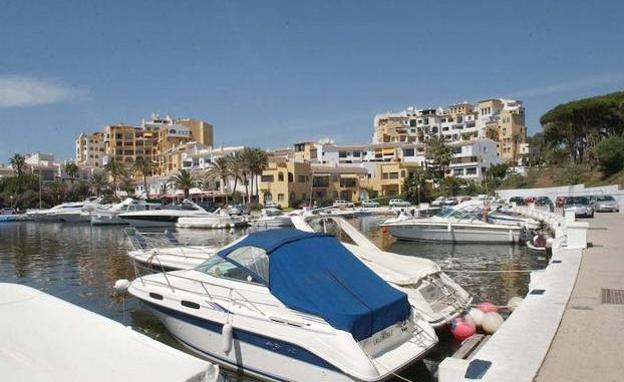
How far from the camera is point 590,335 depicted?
800cm

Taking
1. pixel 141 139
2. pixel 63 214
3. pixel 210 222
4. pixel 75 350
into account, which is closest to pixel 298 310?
pixel 75 350

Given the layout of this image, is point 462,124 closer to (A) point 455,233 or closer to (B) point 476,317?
(A) point 455,233

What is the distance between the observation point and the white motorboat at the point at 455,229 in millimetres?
31094

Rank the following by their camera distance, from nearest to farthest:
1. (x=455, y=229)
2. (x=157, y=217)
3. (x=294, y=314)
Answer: (x=294, y=314) < (x=455, y=229) < (x=157, y=217)

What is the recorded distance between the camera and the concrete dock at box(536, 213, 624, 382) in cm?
639

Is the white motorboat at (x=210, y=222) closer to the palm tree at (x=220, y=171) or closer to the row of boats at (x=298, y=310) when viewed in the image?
the palm tree at (x=220, y=171)

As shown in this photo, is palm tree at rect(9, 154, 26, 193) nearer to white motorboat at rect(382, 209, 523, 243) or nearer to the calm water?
the calm water

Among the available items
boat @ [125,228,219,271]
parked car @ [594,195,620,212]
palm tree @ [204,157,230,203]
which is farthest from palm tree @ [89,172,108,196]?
boat @ [125,228,219,271]

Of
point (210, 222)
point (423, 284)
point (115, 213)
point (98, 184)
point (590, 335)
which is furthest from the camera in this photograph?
point (98, 184)

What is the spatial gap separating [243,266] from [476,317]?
5304 millimetres

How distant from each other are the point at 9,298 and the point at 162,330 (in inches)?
188

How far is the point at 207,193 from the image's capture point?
90.2 meters

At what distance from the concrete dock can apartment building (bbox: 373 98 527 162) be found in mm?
125217

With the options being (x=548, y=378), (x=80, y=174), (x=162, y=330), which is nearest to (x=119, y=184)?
(x=80, y=174)
